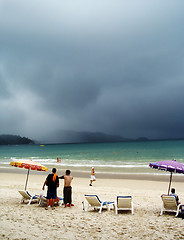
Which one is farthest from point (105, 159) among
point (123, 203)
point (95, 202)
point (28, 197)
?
point (123, 203)

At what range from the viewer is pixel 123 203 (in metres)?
7.62

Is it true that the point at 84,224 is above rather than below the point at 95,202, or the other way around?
below

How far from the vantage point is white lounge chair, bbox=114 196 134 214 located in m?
7.48

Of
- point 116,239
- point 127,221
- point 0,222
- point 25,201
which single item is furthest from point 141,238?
point 25,201

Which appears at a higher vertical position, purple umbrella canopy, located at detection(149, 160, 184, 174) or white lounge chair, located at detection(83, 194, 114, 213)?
purple umbrella canopy, located at detection(149, 160, 184, 174)

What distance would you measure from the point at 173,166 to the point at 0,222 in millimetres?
6680

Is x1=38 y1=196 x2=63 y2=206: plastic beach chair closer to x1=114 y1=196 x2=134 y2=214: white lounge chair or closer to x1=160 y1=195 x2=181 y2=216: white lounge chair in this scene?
x1=114 y1=196 x2=134 y2=214: white lounge chair

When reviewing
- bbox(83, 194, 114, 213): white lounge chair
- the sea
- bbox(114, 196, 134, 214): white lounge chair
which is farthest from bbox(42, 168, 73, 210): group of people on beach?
the sea

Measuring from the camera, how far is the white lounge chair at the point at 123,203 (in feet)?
24.6

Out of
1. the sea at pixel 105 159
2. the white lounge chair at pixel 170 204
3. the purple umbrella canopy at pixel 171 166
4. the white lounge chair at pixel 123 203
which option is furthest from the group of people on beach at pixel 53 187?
the sea at pixel 105 159

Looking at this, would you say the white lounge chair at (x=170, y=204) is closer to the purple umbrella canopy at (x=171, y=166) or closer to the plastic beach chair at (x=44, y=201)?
the purple umbrella canopy at (x=171, y=166)

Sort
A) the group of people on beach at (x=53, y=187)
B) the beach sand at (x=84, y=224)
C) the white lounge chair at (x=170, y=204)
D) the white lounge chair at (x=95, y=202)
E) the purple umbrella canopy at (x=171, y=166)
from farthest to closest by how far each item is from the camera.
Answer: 1. the purple umbrella canopy at (x=171, y=166)
2. the group of people on beach at (x=53, y=187)
3. the white lounge chair at (x=95, y=202)
4. the white lounge chair at (x=170, y=204)
5. the beach sand at (x=84, y=224)

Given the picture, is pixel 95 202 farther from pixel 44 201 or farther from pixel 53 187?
pixel 44 201

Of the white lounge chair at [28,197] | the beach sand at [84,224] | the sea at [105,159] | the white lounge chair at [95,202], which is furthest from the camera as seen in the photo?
the sea at [105,159]
